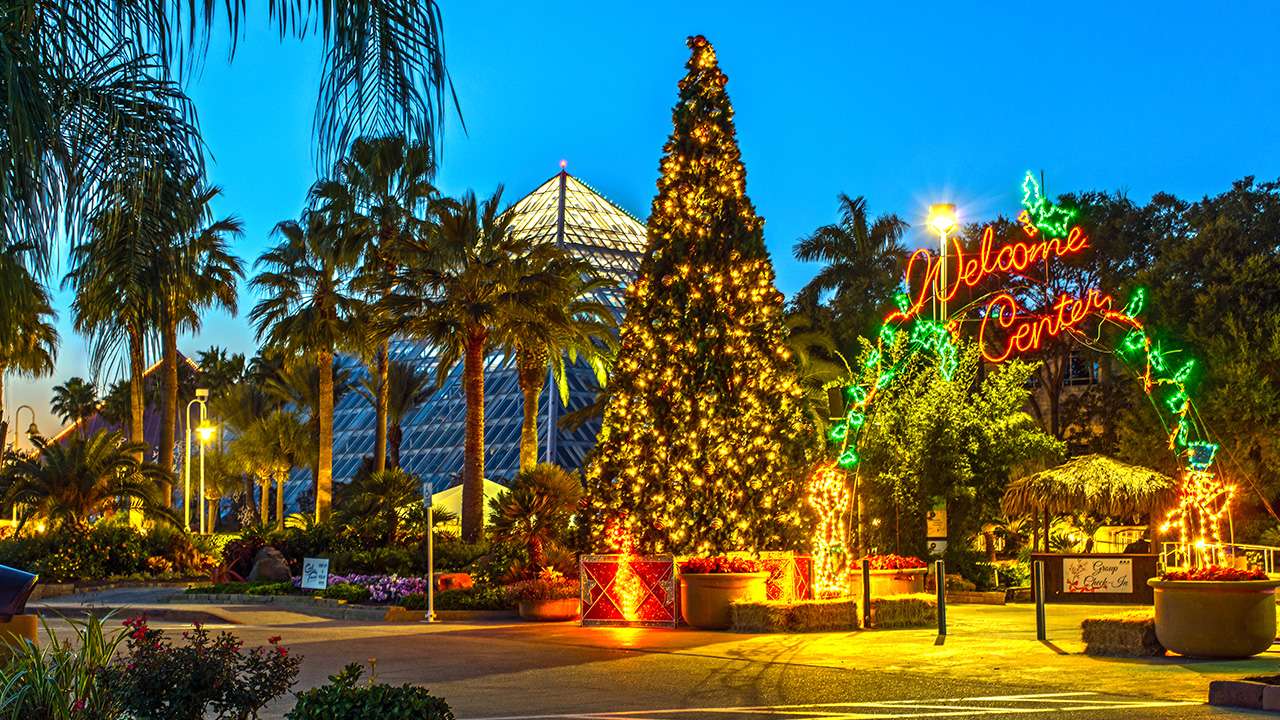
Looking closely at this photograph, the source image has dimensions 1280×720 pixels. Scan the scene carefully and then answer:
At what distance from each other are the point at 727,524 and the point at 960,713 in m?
Result: 12.0

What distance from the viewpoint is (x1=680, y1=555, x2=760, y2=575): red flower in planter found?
21578 millimetres

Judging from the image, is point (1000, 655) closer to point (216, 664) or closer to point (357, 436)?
point (216, 664)

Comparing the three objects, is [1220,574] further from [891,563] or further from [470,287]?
[470,287]

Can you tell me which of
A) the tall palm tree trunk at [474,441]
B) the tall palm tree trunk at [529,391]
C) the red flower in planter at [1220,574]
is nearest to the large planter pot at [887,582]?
the red flower in planter at [1220,574]

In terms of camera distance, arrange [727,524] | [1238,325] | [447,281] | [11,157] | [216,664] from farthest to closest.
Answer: [1238,325] → [447,281] → [727,524] → [216,664] → [11,157]

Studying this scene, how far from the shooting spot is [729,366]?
23.4 m

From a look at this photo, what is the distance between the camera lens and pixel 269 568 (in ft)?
101

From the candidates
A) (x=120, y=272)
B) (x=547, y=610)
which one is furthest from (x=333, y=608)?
(x=120, y=272)

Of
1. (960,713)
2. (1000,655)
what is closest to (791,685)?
(960,713)

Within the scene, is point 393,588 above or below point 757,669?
above

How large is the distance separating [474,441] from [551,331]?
3.39 m

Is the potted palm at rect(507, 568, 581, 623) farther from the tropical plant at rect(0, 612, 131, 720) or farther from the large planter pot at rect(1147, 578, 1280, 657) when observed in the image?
the tropical plant at rect(0, 612, 131, 720)


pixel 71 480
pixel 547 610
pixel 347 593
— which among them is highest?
pixel 71 480

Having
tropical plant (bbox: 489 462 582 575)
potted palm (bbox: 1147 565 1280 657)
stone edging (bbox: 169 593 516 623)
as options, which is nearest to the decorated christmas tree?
stone edging (bbox: 169 593 516 623)
